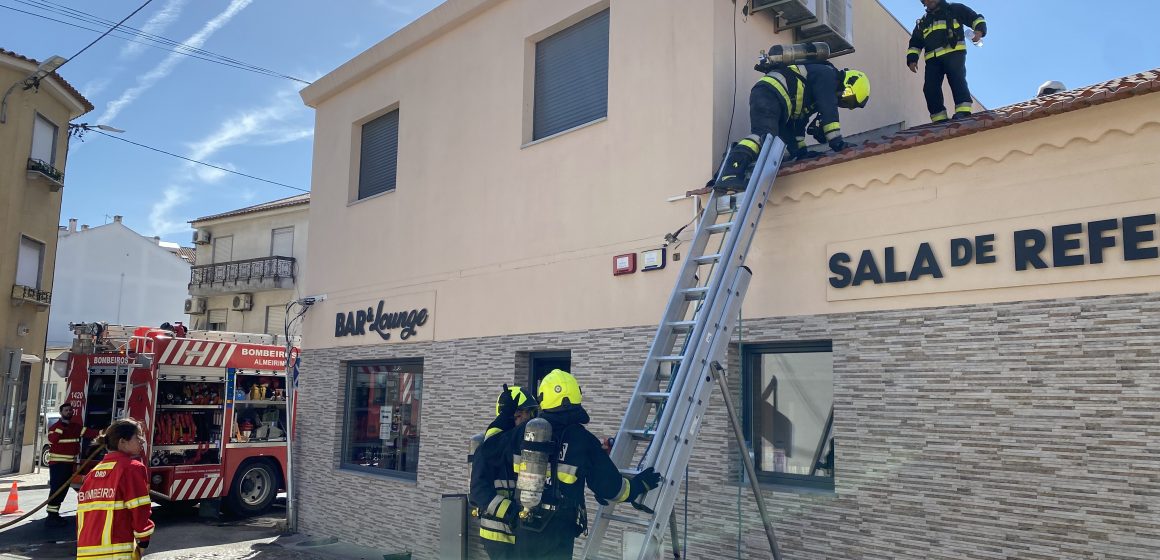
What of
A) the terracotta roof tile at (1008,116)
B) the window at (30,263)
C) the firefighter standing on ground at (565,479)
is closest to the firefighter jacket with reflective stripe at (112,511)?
the firefighter standing on ground at (565,479)

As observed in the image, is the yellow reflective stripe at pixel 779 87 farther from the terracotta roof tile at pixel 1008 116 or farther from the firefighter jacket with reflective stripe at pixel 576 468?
the firefighter jacket with reflective stripe at pixel 576 468

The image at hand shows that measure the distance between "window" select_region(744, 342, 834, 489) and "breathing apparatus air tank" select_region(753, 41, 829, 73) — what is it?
8.08 feet

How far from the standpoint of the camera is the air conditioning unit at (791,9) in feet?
26.8

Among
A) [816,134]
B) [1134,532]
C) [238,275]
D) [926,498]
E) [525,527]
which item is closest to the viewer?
[1134,532]

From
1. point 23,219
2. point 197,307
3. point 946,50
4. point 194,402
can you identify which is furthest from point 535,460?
point 197,307

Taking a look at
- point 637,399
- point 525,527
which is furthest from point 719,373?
point 525,527

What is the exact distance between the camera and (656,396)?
5.46 m

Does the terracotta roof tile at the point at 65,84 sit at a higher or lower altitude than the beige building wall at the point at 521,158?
higher

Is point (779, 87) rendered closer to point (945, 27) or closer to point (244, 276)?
point (945, 27)

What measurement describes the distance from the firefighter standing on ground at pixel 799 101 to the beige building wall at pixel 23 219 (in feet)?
66.4

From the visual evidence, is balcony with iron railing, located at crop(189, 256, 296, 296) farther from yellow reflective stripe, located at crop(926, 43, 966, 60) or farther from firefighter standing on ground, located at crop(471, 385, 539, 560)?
firefighter standing on ground, located at crop(471, 385, 539, 560)

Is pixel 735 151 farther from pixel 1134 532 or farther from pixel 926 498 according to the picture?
pixel 1134 532

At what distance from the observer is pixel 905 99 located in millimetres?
11234

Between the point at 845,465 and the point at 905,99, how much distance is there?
21.4ft
